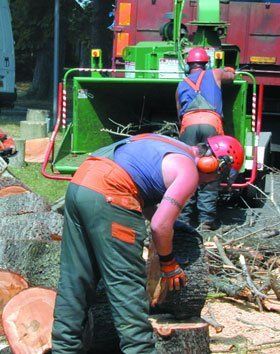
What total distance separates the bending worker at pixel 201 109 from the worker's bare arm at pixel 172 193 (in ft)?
11.1

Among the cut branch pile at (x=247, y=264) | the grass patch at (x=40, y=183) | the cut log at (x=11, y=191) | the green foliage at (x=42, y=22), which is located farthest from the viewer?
the green foliage at (x=42, y=22)

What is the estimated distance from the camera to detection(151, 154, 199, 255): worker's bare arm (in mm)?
4047

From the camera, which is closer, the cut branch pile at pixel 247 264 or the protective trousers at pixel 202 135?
the cut branch pile at pixel 247 264

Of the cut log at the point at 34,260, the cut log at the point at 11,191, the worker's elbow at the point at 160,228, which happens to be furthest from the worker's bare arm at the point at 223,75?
the worker's elbow at the point at 160,228

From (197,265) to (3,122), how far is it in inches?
593

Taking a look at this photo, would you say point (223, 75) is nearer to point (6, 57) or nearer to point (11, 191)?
point (11, 191)

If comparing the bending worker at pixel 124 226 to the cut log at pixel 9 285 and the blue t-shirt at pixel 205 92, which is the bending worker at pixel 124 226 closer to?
the cut log at pixel 9 285

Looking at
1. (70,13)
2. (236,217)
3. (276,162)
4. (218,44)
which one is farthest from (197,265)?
(70,13)

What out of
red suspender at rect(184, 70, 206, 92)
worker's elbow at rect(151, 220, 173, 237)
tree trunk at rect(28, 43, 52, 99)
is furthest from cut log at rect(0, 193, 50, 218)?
tree trunk at rect(28, 43, 52, 99)

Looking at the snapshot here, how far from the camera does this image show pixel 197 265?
4.91 meters

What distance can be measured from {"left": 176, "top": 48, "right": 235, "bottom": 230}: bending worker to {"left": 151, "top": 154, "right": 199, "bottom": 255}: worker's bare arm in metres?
3.39

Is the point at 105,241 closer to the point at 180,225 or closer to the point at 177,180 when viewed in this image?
the point at 177,180

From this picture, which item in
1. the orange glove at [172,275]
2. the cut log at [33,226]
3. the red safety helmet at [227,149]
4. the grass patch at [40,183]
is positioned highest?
the red safety helmet at [227,149]

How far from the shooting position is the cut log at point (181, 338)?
4598mm
